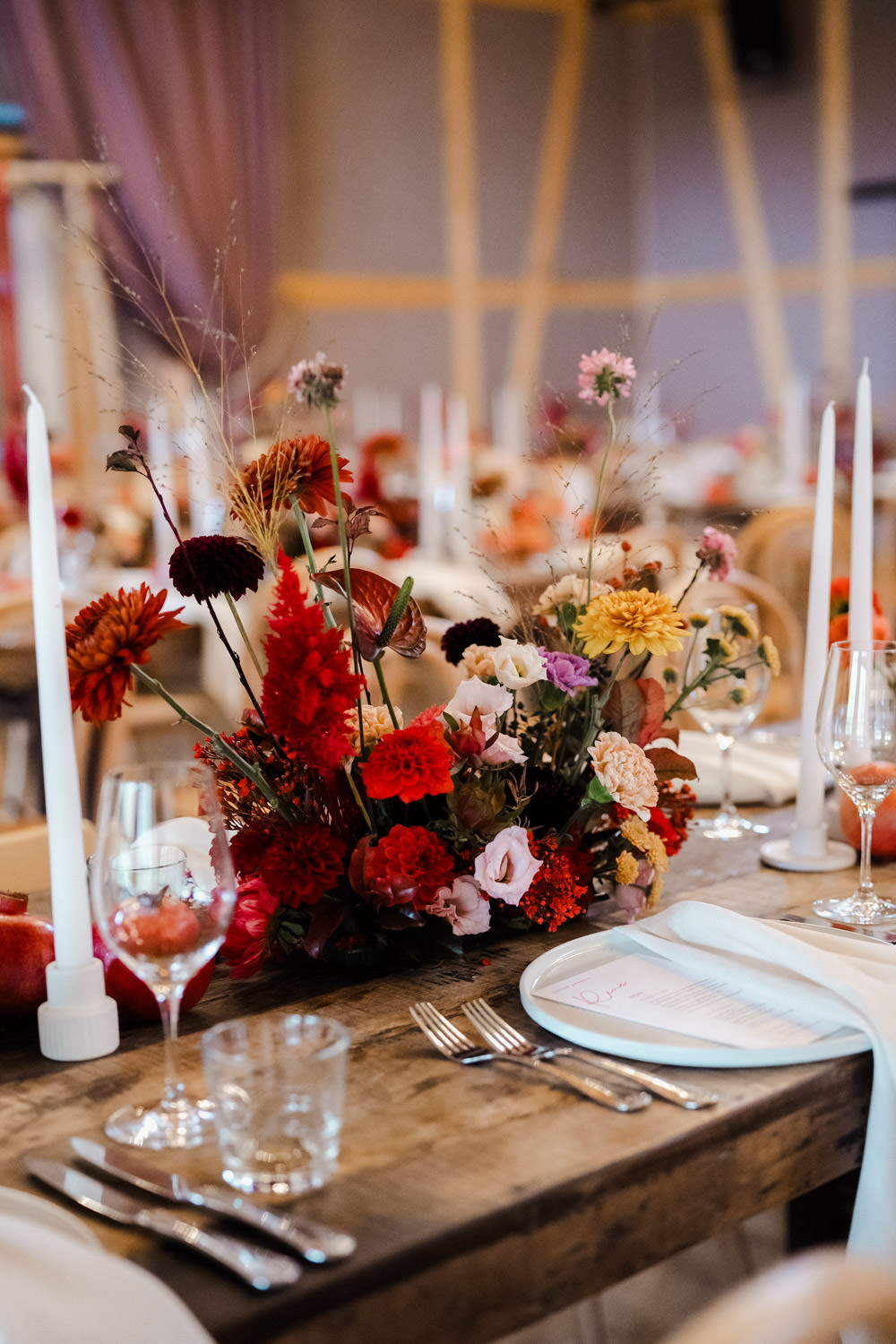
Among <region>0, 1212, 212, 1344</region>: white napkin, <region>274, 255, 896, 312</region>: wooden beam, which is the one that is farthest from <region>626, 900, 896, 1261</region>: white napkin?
<region>274, 255, 896, 312</region>: wooden beam

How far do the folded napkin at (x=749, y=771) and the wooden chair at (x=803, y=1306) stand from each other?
0.98 meters

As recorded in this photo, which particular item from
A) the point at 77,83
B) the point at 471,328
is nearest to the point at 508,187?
the point at 471,328

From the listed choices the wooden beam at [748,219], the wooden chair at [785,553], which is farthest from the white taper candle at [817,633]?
the wooden beam at [748,219]

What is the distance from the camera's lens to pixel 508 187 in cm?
818

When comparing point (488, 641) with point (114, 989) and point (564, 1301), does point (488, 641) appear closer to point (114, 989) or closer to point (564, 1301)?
point (114, 989)

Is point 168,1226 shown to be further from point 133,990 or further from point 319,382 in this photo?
point 319,382

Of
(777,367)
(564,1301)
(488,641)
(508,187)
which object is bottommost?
(564,1301)

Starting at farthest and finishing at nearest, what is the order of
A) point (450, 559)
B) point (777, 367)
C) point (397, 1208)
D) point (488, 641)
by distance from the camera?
point (777, 367), point (450, 559), point (488, 641), point (397, 1208)

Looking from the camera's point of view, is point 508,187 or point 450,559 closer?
point 450,559

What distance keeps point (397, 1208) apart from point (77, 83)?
6584 millimetres

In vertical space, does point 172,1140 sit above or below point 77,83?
below

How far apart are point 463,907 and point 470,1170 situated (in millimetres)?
313

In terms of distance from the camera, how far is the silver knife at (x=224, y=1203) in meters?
0.63

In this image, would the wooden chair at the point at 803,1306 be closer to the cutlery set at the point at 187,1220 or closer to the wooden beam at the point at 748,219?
the cutlery set at the point at 187,1220
